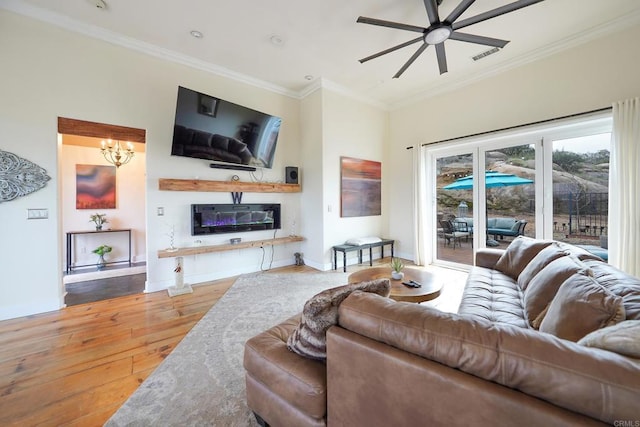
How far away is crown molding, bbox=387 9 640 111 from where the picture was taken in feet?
9.61

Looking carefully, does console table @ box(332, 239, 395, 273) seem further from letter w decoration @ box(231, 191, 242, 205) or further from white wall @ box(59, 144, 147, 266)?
white wall @ box(59, 144, 147, 266)

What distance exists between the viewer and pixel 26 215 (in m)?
2.82

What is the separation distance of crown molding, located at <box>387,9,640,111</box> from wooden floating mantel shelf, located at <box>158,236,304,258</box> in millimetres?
3779

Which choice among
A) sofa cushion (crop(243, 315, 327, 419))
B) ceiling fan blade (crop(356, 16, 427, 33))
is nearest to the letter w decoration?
ceiling fan blade (crop(356, 16, 427, 33))

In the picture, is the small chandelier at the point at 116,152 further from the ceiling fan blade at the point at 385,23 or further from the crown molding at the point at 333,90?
the ceiling fan blade at the point at 385,23

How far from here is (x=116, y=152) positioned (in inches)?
181

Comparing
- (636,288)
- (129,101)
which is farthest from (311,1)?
(636,288)

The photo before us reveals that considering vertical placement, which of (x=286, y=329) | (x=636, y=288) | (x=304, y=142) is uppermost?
(x=304, y=142)

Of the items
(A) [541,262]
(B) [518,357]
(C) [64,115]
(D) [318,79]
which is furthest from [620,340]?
(C) [64,115]

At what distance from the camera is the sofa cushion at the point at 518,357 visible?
0.64 meters

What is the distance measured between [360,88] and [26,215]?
5.10 m

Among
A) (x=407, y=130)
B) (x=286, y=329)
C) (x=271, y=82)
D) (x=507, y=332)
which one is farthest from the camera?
(x=407, y=130)

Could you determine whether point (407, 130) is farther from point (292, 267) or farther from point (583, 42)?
point (292, 267)

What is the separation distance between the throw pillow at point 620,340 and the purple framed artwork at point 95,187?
6.67 m
